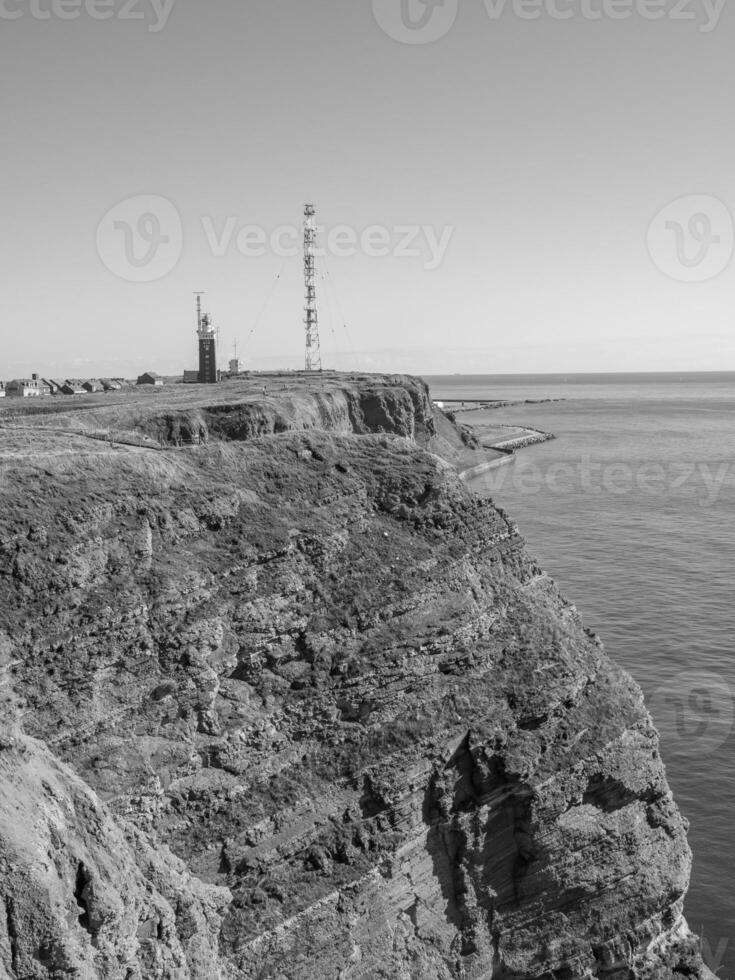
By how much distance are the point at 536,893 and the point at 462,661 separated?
20.6 feet

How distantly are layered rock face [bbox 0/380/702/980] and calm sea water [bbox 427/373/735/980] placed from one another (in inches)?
373

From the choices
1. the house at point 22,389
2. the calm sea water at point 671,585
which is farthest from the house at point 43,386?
the calm sea water at point 671,585

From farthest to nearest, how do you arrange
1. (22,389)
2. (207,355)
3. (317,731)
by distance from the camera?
1. (22,389)
2. (207,355)
3. (317,731)

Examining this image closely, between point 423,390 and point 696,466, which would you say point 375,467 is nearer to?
point 423,390

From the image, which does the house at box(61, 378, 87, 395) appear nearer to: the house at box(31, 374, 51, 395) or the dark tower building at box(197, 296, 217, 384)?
the house at box(31, 374, 51, 395)

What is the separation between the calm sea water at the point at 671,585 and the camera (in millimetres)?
32844

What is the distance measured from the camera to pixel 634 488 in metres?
99.9

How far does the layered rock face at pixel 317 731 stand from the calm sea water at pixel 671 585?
9464 millimetres

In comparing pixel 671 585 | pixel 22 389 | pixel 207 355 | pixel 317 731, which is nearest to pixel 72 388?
pixel 22 389

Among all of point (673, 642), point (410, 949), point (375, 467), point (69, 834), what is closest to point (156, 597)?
point (69, 834)

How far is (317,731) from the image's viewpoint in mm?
20719

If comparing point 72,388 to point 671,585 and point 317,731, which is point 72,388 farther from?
point 317,731

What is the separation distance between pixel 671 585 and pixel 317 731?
44912 mm

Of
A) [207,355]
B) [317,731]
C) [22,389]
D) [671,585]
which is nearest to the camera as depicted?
[317,731]
